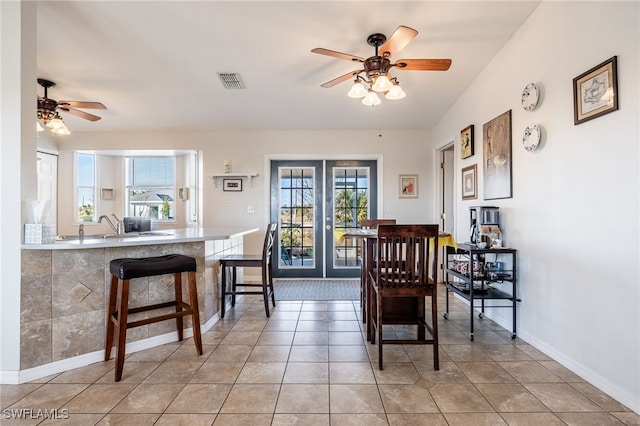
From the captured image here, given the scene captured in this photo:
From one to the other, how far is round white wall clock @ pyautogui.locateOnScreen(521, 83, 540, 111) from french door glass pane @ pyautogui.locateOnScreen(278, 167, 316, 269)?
314 cm

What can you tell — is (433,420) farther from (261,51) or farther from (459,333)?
(261,51)

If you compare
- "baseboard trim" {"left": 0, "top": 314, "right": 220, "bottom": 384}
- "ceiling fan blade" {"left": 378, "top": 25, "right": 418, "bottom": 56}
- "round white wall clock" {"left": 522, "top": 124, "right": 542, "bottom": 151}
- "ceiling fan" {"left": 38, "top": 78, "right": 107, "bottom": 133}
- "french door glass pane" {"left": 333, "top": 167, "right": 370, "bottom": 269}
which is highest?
"ceiling fan blade" {"left": 378, "top": 25, "right": 418, "bottom": 56}

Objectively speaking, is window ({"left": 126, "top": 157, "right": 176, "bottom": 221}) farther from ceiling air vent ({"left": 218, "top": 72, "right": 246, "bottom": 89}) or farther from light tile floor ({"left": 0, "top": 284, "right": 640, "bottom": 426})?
light tile floor ({"left": 0, "top": 284, "right": 640, "bottom": 426})

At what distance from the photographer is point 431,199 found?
192 inches

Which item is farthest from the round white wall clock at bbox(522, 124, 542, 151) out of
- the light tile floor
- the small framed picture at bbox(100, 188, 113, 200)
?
the small framed picture at bbox(100, 188, 113, 200)

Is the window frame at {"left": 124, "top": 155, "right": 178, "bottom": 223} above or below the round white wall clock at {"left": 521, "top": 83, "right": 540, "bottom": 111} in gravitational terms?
below

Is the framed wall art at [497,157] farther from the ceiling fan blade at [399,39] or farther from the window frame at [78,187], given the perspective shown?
the window frame at [78,187]

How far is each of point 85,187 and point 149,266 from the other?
13.7ft

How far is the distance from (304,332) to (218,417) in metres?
1.22

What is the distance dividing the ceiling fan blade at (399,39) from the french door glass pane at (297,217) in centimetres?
295

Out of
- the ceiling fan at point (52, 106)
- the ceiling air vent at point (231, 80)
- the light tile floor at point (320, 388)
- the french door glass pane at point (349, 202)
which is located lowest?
the light tile floor at point (320, 388)

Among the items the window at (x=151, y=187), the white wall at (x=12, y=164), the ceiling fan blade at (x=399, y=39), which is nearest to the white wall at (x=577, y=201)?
the ceiling fan blade at (x=399, y=39)

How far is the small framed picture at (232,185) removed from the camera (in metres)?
4.92

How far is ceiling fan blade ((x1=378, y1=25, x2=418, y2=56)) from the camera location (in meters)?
1.96
